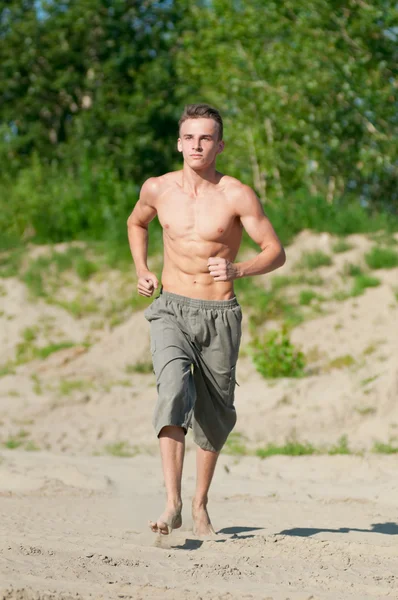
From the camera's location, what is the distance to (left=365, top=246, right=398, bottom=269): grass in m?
12.9

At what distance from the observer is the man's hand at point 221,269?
14.9 ft

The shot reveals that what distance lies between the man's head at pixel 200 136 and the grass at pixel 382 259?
840 centimetres

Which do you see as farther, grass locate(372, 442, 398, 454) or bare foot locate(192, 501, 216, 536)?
grass locate(372, 442, 398, 454)

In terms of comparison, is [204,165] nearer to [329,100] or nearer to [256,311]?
[256,311]

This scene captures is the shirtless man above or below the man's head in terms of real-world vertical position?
below

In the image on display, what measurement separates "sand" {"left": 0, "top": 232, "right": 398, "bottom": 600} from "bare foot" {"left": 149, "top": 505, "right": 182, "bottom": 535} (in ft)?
0.29

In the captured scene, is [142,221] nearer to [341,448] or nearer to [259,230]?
[259,230]

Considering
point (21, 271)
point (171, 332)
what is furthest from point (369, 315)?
point (171, 332)

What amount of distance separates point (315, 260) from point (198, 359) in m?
8.59

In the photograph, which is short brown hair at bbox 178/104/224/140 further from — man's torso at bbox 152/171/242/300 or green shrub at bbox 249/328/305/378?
green shrub at bbox 249/328/305/378

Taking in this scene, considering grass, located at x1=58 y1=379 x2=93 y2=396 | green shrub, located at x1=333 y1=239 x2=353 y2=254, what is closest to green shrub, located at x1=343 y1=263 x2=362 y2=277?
green shrub, located at x1=333 y1=239 x2=353 y2=254

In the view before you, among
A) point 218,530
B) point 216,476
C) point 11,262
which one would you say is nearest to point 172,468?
point 218,530

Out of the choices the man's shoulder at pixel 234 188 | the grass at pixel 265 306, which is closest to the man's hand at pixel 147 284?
the man's shoulder at pixel 234 188

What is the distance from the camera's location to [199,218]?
15.9 feet
